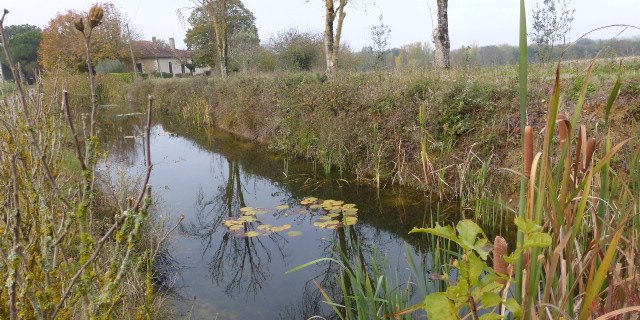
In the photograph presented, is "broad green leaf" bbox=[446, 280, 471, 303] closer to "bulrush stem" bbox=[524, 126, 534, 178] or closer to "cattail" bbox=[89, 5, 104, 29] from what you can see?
"bulrush stem" bbox=[524, 126, 534, 178]

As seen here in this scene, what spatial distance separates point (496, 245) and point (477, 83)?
239 inches

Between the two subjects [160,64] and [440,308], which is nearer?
[440,308]

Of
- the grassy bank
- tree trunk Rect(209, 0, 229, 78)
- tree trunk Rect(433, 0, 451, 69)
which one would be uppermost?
tree trunk Rect(209, 0, 229, 78)

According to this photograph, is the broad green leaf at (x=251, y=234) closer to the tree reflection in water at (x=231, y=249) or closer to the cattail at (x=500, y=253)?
the tree reflection in water at (x=231, y=249)

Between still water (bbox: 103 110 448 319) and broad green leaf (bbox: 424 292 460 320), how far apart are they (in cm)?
112

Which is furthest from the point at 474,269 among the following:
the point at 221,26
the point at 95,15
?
the point at 221,26

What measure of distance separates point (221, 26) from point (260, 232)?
705 inches

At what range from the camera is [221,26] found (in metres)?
21.2

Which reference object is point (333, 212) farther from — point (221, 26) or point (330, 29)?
point (221, 26)

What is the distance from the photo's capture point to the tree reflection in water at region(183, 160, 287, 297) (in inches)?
174

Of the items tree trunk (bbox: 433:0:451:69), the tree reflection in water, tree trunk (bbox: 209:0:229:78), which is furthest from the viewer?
tree trunk (bbox: 209:0:229:78)

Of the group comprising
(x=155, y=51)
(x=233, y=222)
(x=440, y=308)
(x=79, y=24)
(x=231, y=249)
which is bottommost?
(x=231, y=249)

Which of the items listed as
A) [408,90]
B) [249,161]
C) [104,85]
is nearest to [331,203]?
[408,90]

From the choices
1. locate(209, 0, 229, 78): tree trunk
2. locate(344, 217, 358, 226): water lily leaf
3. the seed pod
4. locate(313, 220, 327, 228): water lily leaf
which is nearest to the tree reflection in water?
locate(313, 220, 327, 228): water lily leaf
